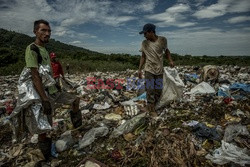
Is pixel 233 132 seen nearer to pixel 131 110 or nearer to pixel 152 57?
pixel 152 57

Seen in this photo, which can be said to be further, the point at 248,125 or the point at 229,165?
the point at 248,125

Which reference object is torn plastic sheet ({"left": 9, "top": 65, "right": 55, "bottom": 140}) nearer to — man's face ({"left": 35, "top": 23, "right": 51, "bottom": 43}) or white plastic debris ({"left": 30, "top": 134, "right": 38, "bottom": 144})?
man's face ({"left": 35, "top": 23, "right": 51, "bottom": 43})

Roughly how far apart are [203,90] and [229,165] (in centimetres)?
262

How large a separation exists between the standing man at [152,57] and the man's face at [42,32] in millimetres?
1595

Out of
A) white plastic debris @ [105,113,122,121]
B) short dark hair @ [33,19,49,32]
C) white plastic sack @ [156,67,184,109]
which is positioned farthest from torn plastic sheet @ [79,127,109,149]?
short dark hair @ [33,19,49,32]

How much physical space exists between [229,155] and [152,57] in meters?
1.83

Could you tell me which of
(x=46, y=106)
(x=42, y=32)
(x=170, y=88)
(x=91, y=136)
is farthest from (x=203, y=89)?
(x=42, y=32)

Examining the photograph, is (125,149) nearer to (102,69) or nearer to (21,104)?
(21,104)

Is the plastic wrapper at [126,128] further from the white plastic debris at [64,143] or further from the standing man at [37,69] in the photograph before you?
the standing man at [37,69]

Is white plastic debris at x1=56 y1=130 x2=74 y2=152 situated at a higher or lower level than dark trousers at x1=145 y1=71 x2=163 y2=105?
lower

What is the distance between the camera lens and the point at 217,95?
4.21 m

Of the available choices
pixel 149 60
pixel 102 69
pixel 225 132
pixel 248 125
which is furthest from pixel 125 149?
pixel 102 69

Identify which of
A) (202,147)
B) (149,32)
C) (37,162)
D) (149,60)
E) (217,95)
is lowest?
(37,162)

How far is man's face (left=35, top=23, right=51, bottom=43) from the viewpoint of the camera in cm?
199
